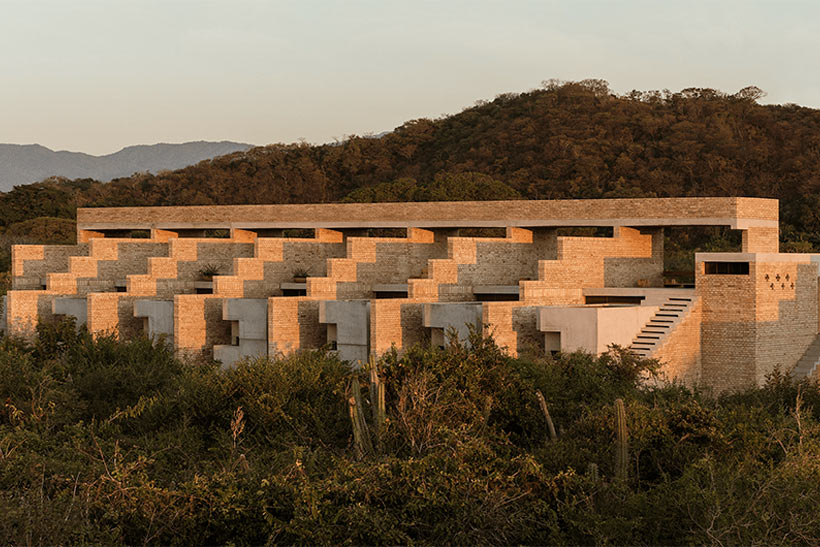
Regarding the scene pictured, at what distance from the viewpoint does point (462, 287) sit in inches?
1181

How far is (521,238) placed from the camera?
103ft

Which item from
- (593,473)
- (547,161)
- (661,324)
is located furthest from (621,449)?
(547,161)

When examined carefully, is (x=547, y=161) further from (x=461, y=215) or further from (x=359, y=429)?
(x=359, y=429)

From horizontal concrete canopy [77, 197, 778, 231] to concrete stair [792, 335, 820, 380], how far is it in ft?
11.2

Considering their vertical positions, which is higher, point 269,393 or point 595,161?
point 595,161

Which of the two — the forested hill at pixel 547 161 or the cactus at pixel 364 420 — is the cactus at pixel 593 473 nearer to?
the cactus at pixel 364 420

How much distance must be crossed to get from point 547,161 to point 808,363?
42.8 meters

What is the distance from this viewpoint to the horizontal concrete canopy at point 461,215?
27.8m

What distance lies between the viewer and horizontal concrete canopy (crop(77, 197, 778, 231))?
2783 centimetres

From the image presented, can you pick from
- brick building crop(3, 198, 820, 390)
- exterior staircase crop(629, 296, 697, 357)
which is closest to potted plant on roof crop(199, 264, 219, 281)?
brick building crop(3, 198, 820, 390)

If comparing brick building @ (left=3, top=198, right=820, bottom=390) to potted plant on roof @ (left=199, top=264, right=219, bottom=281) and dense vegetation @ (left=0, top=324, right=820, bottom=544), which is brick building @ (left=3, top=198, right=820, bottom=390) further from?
dense vegetation @ (left=0, top=324, right=820, bottom=544)

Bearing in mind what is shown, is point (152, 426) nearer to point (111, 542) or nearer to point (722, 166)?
point (111, 542)

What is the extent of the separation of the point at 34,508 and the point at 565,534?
6241 mm

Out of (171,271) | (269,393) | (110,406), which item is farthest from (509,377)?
(171,271)
